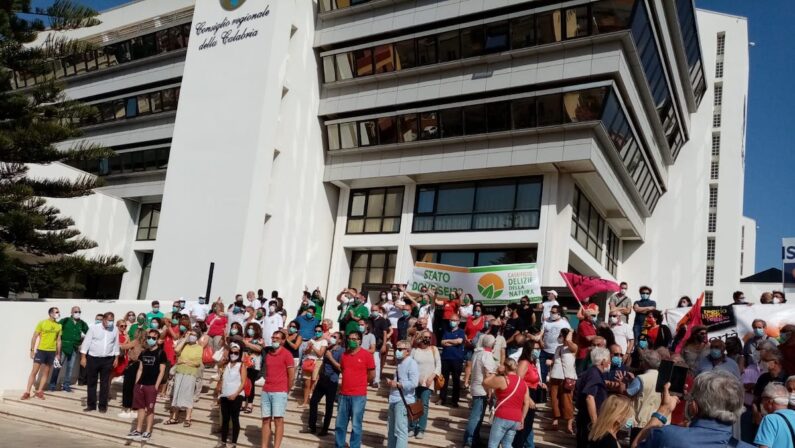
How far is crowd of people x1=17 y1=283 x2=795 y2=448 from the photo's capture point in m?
6.14

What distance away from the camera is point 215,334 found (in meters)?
16.4

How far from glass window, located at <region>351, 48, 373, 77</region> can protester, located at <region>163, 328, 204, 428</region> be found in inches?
657

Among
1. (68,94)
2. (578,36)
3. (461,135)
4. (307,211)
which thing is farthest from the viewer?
(68,94)

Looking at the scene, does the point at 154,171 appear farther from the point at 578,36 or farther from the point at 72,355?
the point at 578,36

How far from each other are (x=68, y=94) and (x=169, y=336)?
2508cm

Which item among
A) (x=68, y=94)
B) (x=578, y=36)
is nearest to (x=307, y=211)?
(x=578, y=36)

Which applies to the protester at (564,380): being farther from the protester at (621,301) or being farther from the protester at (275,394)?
the protester at (275,394)

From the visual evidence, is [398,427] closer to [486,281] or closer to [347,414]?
[347,414]

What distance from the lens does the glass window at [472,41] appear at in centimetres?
2473

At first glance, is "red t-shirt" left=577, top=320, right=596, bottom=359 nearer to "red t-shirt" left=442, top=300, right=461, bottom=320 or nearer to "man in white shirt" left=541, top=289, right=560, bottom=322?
"man in white shirt" left=541, top=289, right=560, bottom=322

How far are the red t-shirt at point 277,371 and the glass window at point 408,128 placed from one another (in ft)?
54.3

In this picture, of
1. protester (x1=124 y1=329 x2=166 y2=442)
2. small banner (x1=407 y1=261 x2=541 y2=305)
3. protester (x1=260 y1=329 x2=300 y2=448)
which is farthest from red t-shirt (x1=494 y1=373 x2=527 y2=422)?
small banner (x1=407 y1=261 x2=541 y2=305)

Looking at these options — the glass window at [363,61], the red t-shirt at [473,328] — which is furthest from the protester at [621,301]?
the glass window at [363,61]

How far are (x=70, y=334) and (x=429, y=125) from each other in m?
14.7
